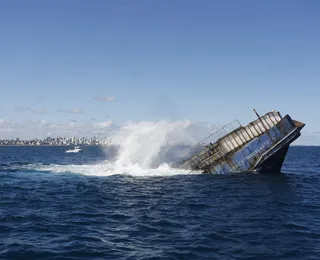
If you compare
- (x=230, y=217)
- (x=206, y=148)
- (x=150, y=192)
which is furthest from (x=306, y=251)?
(x=206, y=148)

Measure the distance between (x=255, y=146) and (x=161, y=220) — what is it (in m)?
23.9

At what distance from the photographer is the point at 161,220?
20453mm

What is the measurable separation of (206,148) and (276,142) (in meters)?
10.1

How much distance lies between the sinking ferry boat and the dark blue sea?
474cm

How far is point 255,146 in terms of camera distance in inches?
1614

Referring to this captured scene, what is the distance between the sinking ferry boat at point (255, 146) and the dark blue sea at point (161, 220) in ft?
15.6

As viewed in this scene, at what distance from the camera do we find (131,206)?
2511 centimetres

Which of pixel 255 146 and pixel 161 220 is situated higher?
pixel 255 146

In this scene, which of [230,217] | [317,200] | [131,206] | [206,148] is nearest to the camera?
[230,217]

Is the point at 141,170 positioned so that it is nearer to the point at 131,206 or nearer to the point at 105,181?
the point at 105,181

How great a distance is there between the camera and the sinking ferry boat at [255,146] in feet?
133

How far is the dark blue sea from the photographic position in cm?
1513

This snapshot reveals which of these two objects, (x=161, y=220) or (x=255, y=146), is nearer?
A: (x=161, y=220)

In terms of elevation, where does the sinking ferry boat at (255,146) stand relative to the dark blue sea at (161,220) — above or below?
above
